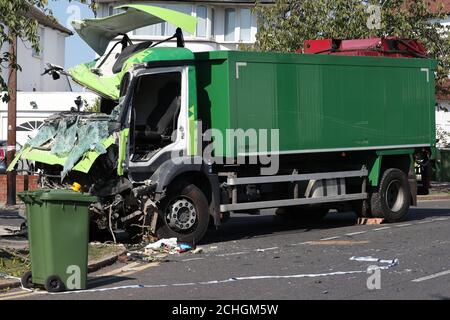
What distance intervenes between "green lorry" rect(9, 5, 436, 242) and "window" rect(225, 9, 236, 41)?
2378 centimetres

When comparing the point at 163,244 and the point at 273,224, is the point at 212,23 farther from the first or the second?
the point at 163,244

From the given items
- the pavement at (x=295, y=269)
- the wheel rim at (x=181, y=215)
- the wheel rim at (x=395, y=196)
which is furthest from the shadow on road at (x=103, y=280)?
the wheel rim at (x=395, y=196)

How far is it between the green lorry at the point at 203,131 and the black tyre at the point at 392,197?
1.98ft

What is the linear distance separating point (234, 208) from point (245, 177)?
1.93 ft

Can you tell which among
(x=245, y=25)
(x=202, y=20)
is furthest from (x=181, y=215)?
(x=245, y=25)

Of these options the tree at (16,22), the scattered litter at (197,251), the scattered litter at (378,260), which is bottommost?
the scattered litter at (378,260)

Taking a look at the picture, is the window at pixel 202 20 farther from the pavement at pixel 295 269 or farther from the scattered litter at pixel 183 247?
the scattered litter at pixel 183 247

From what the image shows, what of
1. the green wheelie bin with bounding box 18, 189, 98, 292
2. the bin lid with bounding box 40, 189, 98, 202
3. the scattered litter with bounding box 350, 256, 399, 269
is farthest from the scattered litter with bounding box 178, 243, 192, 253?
the bin lid with bounding box 40, 189, 98, 202

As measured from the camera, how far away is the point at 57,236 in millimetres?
7902

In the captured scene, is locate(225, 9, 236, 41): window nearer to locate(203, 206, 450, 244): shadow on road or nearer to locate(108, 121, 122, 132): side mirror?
locate(203, 206, 450, 244): shadow on road

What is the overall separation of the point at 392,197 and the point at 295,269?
19.7 feet

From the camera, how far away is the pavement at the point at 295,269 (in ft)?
26.5

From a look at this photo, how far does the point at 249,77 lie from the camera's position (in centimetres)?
1209
